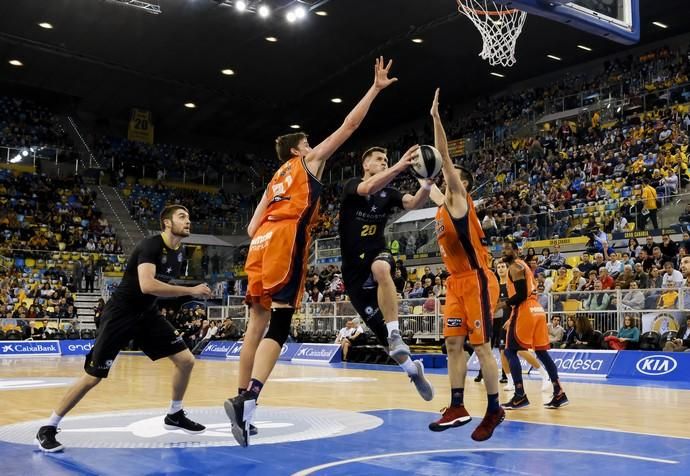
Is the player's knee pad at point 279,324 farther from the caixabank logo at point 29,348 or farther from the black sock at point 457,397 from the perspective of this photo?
the caixabank logo at point 29,348

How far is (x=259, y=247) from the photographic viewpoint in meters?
5.37

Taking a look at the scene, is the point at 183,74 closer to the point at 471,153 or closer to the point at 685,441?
the point at 471,153

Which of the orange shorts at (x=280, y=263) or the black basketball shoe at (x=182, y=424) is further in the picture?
the black basketball shoe at (x=182, y=424)

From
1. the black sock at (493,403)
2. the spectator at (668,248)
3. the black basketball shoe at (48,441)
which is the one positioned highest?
the spectator at (668,248)

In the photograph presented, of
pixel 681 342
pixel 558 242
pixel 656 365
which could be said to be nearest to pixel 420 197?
pixel 656 365

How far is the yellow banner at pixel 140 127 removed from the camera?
1492 inches

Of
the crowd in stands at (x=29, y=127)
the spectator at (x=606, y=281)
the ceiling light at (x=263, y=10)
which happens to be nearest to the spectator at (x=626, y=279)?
the spectator at (x=606, y=281)

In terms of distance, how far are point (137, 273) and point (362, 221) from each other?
2077mm

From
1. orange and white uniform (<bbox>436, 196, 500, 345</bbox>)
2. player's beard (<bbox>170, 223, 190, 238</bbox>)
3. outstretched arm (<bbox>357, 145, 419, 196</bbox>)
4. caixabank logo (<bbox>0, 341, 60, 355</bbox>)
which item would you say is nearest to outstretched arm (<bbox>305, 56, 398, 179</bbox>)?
Result: outstretched arm (<bbox>357, 145, 419, 196</bbox>)

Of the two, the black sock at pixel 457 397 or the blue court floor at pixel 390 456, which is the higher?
the black sock at pixel 457 397

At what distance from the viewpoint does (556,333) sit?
1554 centimetres

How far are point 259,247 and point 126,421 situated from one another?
341 cm

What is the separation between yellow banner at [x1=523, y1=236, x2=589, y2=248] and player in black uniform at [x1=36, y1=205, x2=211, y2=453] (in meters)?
15.1

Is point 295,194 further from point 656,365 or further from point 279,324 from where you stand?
point 656,365
